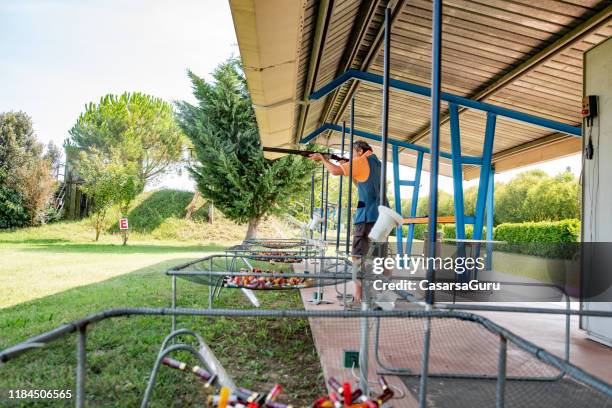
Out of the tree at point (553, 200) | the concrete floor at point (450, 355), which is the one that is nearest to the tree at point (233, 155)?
the tree at point (553, 200)

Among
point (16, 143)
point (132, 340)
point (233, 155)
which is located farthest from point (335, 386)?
point (16, 143)

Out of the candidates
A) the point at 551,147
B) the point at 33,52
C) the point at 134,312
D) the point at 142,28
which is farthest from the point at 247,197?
the point at 33,52

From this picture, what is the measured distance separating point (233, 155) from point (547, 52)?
410 inches

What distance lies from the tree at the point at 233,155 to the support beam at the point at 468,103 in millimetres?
8144

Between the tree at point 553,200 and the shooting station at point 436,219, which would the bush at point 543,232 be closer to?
the tree at point 553,200

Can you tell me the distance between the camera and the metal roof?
10.4ft

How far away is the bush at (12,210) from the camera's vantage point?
17.6 metres

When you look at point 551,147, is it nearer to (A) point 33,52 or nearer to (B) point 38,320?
(B) point 38,320

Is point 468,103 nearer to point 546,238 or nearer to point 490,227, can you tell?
point 490,227

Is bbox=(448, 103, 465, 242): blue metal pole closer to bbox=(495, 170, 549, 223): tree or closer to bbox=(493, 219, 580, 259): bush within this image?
bbox=(493, 219, 580, 259): bush

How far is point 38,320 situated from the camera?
13.4ft

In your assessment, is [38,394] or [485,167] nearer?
[38,394]

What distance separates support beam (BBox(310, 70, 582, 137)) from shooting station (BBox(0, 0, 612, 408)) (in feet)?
0.06

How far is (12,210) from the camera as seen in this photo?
17.7m
